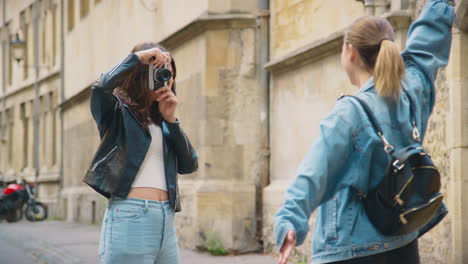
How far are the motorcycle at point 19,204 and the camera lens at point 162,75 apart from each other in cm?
1938

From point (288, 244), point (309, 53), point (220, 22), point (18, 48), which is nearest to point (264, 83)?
point (220, 22)

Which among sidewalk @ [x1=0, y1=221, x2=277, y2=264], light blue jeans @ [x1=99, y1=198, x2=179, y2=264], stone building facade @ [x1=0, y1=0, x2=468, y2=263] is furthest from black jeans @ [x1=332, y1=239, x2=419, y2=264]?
sidewalk @ [x1=0, y1=221, x2=277, y2=264]

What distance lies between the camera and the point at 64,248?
12750 mm

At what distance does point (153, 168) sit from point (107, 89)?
→ 0.39m

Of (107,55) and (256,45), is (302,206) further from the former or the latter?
(107,55)

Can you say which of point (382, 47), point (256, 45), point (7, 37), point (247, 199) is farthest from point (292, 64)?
point (7, 37)

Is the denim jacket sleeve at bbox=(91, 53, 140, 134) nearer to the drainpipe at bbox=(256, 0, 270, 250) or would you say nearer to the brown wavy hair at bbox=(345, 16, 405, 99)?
the brown wavy hair at bbox=(345, 16, 405, 99)

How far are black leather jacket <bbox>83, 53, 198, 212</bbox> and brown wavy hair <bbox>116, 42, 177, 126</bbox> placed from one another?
4cm

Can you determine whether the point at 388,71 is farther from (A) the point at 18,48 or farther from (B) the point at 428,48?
(A) the point at 18,48

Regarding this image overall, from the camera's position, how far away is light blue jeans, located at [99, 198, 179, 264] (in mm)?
3957

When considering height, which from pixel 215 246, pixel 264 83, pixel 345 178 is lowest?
pixel 215 246

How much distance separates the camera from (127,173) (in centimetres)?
405

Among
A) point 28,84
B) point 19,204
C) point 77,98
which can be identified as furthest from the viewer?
point 28,84

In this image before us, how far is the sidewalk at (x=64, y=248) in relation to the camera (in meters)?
11.0
